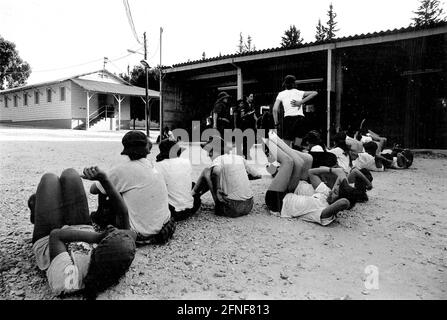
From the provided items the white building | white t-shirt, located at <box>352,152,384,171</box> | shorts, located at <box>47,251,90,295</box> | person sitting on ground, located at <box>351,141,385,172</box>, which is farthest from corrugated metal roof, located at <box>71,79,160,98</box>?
shorts, located at <box>47,251,90,295</box>

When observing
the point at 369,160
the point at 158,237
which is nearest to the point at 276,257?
the point at 158,237

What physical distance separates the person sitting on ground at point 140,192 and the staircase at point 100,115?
24.4 meters

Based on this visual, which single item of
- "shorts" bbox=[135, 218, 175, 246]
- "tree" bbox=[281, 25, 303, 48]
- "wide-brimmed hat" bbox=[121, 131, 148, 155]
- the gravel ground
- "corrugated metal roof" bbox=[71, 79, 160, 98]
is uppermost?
"tree" bbox=[281, 25, 303, 48]

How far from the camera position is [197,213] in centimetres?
424

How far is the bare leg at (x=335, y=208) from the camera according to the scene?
3.37m

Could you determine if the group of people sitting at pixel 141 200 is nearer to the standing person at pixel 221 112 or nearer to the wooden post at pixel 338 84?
the standing person at pixel 221 112

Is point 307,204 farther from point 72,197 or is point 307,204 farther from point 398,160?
point 398,160

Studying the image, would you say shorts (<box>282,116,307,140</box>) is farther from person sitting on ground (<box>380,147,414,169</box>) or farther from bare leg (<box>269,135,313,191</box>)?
person sitting on ground (<box>380,147,414,169</box>)

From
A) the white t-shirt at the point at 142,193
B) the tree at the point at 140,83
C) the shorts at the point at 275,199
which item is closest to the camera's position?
the white t-shirt at the point at 142,193

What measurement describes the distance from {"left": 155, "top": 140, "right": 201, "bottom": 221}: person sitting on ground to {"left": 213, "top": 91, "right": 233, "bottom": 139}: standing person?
3.44 meters

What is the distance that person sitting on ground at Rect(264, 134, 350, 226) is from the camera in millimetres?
3862

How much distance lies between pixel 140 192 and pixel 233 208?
1.45m

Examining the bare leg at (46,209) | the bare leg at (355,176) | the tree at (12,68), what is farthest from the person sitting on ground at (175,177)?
the tree at (12,68)
